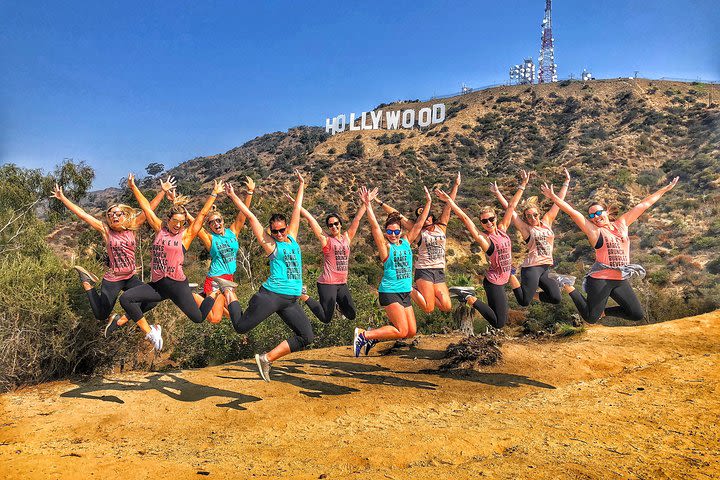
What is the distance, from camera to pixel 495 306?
33.8 ft

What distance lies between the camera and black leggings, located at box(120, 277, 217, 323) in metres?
8.84

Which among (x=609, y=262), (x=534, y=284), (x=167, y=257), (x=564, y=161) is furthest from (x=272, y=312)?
(x=564, y=161)

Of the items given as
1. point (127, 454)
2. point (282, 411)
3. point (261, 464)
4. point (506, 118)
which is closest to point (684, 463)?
point (261, 464)

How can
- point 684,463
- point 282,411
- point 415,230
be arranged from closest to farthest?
1. point 684,463
2. point 282,411
3. point 415,230

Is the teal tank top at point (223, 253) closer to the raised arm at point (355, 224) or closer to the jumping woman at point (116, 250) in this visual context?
the jumping woman at point (116, 250)

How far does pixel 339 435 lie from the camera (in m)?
8.37

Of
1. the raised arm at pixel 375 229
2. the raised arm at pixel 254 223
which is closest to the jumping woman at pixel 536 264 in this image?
the raised arm at pixel 375 229

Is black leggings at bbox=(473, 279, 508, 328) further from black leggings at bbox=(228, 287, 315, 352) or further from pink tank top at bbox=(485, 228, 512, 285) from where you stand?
black leggings at bbox=(228, 287, 315, 352)

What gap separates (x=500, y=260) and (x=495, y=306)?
0.93 meters

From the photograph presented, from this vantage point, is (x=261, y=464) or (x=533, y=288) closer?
(x=261, y=464)

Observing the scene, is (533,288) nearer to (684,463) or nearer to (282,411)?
(684,463)

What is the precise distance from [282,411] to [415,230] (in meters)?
4.28

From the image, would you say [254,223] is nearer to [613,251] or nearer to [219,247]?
[219,247]

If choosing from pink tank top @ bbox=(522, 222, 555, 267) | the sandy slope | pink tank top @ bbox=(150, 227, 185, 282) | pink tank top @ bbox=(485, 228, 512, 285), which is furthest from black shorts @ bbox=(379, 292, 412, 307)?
pink tank top @ bbox=(150, 227, 185, 282)
